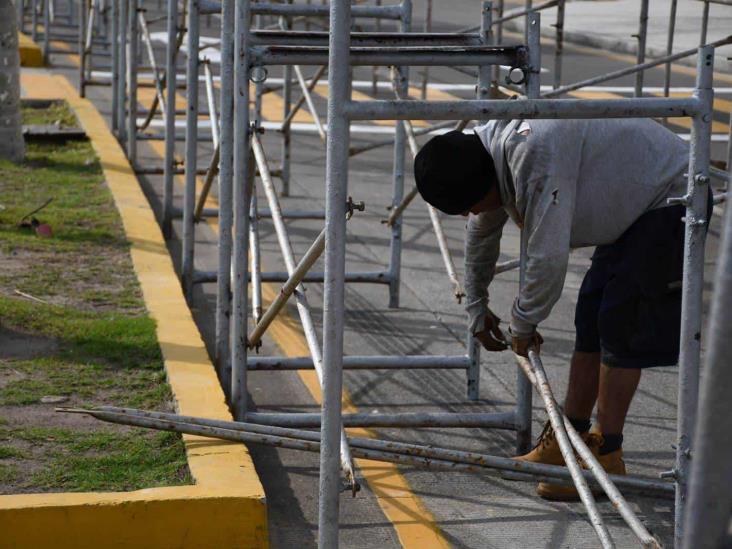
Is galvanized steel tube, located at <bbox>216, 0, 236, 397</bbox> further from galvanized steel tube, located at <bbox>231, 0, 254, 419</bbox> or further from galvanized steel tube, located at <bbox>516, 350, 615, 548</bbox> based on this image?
galvanized steel tube, located at <bbox>516, 350, 615, 548</bbox>

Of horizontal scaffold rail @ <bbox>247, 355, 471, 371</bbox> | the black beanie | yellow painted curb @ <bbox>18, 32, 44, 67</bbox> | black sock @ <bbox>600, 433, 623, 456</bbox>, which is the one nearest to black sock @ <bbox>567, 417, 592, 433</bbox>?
black sock @ <bbox>600, 433, 623, 456</bbox>

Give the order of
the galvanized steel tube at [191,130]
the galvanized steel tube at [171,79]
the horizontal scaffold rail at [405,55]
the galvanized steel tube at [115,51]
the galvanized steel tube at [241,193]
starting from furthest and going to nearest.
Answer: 1. the galvanized steel tube at [115,51]
2. the galvanized steel tube at [171,79]
3. the galvanized steel tube at [191,130]
4. the galvanized steel tube at [241,193]
5. the horizontal scaffold rail at [405,55]

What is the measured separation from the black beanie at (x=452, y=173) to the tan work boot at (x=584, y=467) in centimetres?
104

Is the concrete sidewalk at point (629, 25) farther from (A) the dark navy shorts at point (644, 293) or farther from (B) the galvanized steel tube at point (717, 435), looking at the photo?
(B) the galvanized steel tube at point (717, 435)

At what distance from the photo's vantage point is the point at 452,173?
3994 millimetres

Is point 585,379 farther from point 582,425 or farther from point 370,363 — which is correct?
point 370,363

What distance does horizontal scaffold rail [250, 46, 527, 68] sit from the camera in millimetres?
3791

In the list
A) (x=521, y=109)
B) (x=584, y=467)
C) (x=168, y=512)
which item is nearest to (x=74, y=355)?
(x=168, y=512)

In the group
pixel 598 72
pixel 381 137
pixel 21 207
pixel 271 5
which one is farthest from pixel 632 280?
pixel 598 72

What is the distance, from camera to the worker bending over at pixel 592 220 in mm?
4012

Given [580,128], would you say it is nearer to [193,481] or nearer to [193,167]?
[193,481]

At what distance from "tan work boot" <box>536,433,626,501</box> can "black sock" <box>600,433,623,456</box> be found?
0.01 meters

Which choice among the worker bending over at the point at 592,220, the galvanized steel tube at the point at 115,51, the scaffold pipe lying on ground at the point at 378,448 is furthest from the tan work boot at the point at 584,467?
the galvanized steel tube at the point at 115,51

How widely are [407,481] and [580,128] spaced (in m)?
1.51
